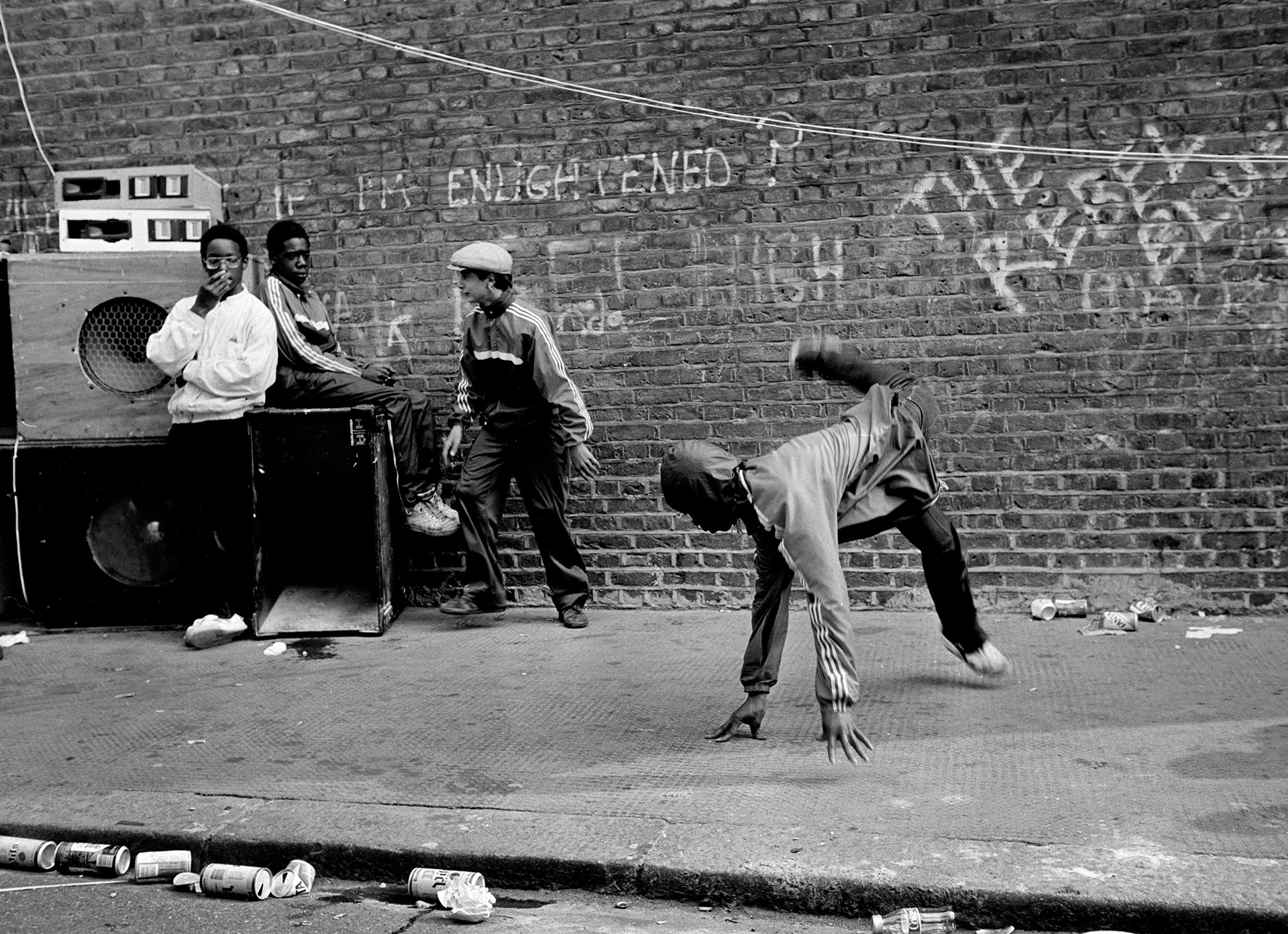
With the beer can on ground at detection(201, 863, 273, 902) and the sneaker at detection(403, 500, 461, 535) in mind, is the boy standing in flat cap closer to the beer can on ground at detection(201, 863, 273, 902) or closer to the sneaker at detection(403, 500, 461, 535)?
the sneaker at detection(403, 500, 461, 535)

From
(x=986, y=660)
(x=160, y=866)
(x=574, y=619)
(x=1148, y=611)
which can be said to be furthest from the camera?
(x=574, y=619)

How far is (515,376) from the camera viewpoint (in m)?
6.16

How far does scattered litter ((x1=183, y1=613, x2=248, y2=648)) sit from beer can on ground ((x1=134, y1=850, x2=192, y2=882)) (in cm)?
255

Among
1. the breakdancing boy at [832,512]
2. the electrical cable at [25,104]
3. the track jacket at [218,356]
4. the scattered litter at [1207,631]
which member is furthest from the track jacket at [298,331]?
the scattered litter at [1207,631]

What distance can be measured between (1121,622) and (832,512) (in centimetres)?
240

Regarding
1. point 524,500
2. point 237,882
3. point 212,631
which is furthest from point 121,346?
point 237,882

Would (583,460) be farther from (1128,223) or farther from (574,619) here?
(1128,223)

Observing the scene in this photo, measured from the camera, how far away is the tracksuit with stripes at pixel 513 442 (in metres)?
6.09

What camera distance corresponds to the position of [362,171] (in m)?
6.77

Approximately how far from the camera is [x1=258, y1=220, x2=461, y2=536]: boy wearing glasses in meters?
6.27

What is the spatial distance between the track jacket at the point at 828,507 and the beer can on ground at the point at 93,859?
80.3 inches

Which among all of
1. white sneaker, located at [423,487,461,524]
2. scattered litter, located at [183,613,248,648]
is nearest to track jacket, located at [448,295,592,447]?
white sneaker, located at [423,487,461,524]

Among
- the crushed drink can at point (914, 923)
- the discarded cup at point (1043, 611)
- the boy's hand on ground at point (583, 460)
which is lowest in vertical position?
the discarded cup at point (1043, 611)

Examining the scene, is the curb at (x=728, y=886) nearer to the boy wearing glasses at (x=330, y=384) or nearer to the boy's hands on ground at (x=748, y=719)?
the boy's hands on ground at (x=748, y=719)
